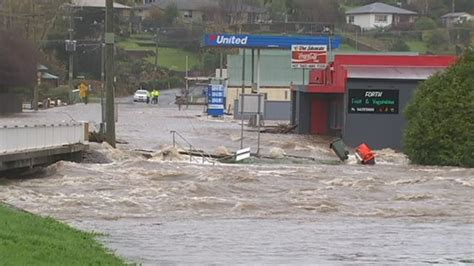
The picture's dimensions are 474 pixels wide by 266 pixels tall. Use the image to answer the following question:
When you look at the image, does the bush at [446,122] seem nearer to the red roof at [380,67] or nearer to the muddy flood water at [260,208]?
the muddy flood water at [260,208]

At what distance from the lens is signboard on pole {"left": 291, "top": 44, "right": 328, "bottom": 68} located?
67.8 metres

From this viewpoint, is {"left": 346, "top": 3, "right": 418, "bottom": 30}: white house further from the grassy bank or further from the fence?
the grassy bank

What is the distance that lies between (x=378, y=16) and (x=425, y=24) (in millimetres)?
15438

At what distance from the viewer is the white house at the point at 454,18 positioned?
138 metres

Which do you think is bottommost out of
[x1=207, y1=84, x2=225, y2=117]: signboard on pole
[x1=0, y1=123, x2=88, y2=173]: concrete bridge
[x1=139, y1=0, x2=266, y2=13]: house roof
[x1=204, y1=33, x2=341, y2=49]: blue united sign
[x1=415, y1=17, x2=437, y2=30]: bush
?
[x1=207, y1=84, x2=225, y2=117]: signboard on pole

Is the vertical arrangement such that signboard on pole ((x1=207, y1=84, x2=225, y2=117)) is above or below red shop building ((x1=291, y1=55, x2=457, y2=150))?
below

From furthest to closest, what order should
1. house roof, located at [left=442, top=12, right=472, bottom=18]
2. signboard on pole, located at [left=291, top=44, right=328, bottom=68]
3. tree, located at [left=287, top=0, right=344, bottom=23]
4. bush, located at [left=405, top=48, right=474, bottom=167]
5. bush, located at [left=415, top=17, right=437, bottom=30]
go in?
1. tree, located at [left=287, top=0, right=344, bottom=23]
2. house roof, located at [left=442, top=12, right=472, bottom=18]
3. bush, located at [left=415, top=17, right=437, bottom=30]
4. signboard on pole, located at [left=291, top=44, right=328, bottom=68]
5. bush, located at [left=405, top=48, right=474, bottom=167]

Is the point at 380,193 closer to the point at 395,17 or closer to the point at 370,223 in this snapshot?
the point at 370,223

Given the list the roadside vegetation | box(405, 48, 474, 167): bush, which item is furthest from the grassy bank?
the roadside vegetation

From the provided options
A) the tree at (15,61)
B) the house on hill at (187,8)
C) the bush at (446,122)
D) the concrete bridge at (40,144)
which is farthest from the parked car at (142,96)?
the concrete bridge at (40,144)

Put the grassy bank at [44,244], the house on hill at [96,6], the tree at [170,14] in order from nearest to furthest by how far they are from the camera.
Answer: the grassy bank at [44,244] → the house on hill at [96,6] → the tree at [170,14]

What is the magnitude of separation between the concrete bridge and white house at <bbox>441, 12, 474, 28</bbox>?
104 metres

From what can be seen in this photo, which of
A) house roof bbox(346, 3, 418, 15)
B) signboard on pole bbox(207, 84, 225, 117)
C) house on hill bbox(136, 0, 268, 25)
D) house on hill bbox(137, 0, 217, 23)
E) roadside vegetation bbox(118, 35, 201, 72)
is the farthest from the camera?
house on hill bbox(137, 0, 217, 23)

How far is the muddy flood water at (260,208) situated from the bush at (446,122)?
1424 mm
